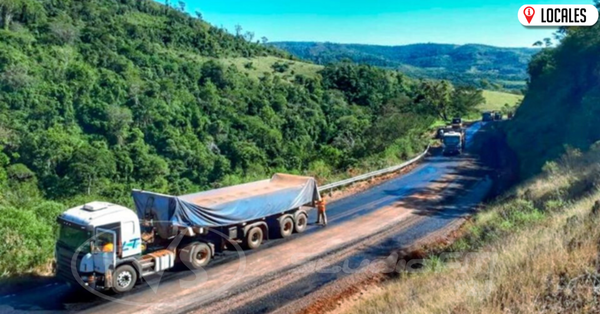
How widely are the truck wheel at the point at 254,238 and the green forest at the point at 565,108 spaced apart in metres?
19.7

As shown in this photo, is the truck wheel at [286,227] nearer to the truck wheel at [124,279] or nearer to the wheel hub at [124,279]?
the truck wheel at [124,279]

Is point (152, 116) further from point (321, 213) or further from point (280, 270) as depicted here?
point (280, 270)

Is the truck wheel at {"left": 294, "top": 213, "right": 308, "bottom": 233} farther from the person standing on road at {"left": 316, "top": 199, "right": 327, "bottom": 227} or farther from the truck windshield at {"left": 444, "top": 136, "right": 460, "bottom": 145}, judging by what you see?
the truck windshield at {"left": 444, "top": 136, "right": 460, "bottom": 145}

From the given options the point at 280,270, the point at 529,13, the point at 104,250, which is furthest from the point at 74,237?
the point at 529,13

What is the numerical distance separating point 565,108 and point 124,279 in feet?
120

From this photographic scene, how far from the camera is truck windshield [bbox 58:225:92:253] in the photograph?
11906 mm

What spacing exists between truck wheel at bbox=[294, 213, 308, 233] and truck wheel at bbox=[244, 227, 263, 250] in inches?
79.2

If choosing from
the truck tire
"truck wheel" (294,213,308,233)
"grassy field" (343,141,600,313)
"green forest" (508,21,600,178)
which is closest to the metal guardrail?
"truck wheel" (294,213,308,233)

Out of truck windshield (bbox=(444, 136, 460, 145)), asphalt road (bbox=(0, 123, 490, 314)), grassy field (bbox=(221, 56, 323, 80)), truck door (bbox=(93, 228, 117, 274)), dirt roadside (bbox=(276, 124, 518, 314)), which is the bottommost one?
dirt roadside (bbox=(276, 124, 518, 314))

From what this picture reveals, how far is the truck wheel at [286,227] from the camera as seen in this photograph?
687 inches

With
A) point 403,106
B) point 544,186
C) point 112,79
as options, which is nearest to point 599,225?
point 544,186

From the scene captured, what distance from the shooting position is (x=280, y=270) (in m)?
14.2

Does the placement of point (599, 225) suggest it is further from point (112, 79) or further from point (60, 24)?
point (60, 24)

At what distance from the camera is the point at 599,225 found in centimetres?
905
